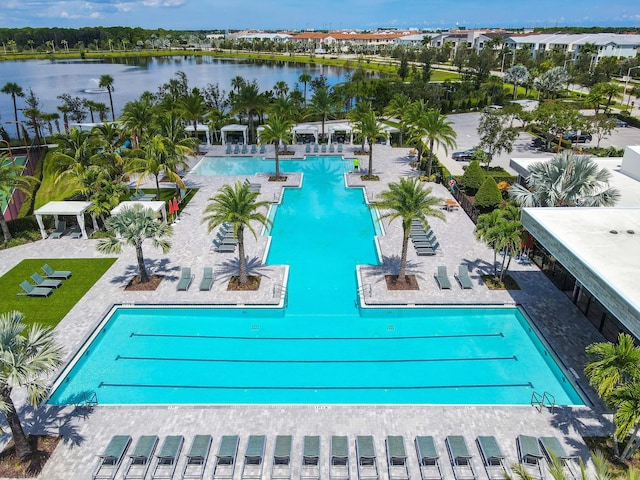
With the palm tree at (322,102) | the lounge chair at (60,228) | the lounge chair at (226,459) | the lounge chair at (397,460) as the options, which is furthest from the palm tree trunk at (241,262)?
the palm tree at (322,102)

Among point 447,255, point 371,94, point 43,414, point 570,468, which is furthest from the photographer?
point 371,94

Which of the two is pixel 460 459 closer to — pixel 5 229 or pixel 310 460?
pixel 310 460

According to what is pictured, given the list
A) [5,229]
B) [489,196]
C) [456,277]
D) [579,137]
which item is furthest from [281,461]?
[579,137]

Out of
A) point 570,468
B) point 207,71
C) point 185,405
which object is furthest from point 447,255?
point 207,71

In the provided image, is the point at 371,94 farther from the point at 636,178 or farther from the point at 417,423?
the point at 417,423

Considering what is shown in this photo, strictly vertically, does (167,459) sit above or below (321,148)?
below

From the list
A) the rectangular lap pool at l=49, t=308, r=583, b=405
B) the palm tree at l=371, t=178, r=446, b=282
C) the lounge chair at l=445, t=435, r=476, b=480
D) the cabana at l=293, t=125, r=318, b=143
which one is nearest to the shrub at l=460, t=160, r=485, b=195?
the palm tree at l=371, t=178, r=446, b=282
